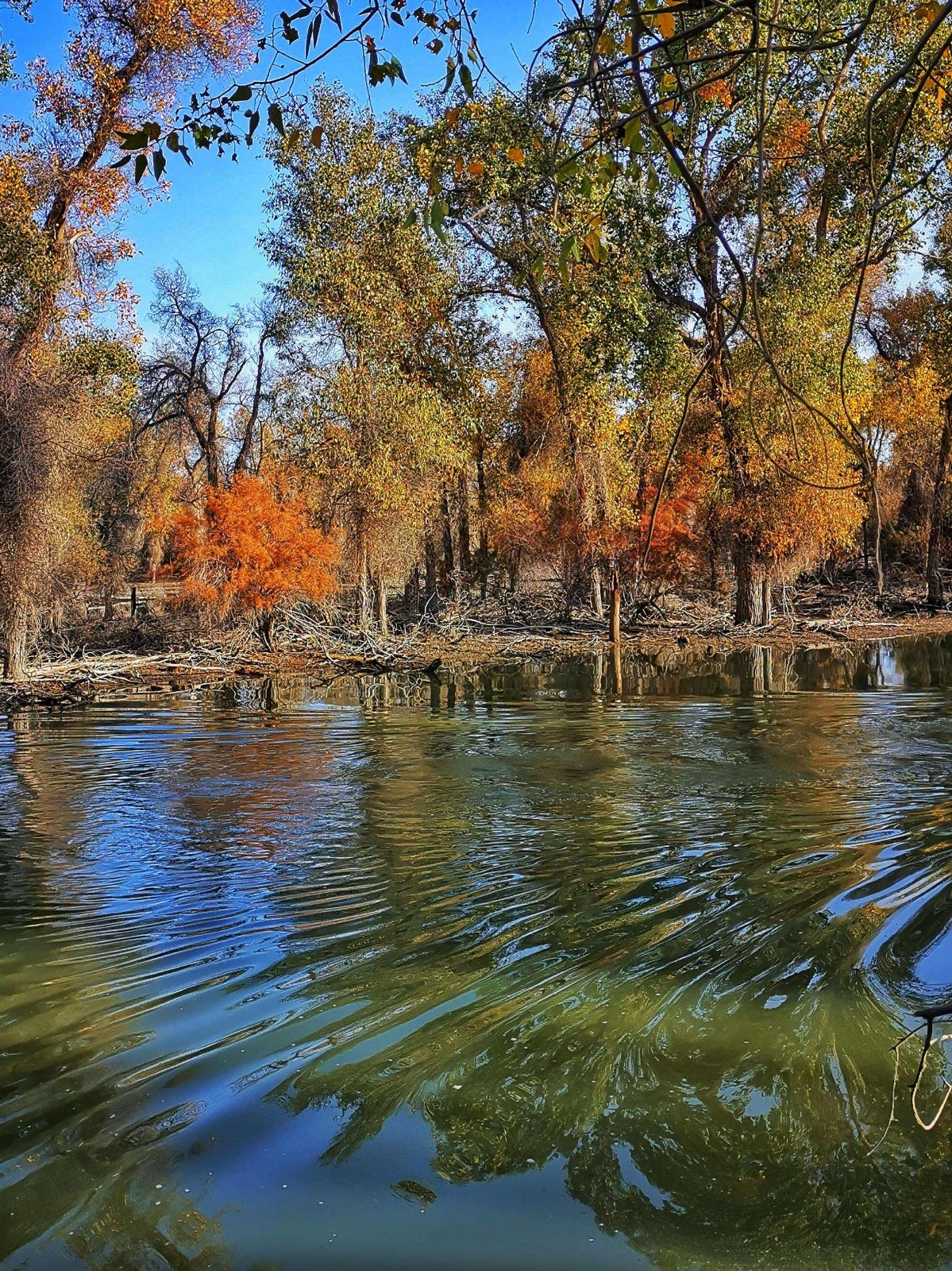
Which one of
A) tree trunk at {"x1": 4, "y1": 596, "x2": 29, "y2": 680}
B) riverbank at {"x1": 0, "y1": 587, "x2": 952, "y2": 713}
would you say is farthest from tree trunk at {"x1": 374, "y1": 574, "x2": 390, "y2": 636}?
tree trunk at {"x1": 4, "y1": 596, "x2": 29, "y2": 680}

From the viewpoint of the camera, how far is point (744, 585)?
91.6 feet

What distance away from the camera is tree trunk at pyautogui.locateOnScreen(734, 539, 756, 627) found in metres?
26.9

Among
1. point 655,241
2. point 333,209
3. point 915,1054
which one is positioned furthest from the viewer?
point 333,209

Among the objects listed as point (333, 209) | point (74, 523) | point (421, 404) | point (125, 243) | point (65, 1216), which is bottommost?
point (65, 1216)

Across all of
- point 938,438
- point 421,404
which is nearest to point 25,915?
point 421,404

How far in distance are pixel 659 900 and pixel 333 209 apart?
74.0 feet

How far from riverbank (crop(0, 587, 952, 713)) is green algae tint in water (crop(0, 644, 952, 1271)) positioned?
971 cm

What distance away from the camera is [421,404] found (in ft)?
83.5

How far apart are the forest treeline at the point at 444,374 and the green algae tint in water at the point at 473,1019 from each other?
6.15 metres

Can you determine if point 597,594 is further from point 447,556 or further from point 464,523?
point 447,556

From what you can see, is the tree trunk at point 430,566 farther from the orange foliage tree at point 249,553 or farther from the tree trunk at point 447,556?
the orange foliage tree at point 249,553

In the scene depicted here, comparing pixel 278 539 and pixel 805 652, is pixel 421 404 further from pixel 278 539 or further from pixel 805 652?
pixel 805 652

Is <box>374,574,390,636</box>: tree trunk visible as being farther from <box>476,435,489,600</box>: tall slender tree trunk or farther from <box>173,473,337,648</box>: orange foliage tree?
<box>476,435,489,600</box>: tall slender tree trunk

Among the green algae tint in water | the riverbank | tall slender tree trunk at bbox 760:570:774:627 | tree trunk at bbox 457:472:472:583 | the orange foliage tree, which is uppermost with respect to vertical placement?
tree trunk at bbox 457:472:472:583
